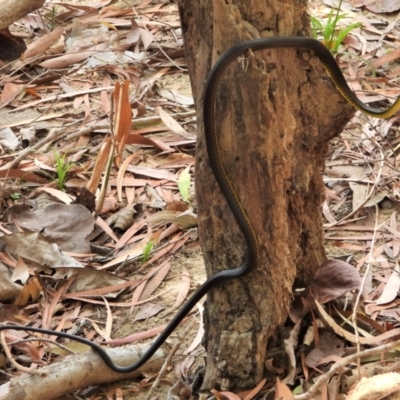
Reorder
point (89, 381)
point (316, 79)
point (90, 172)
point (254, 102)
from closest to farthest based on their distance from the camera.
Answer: point (254, 102) → point (316, 79) → point (89, 381) → point (90, 172)

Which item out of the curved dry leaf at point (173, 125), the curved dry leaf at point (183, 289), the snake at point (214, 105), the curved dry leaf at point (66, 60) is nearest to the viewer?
the snake at point (214, 105)

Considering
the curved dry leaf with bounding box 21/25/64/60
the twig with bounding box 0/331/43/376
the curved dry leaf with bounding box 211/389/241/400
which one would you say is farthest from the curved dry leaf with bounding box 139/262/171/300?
the curved dry leaf with bounding box 21/25/64/60

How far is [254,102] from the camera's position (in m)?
1.93

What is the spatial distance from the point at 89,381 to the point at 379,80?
7.33 feet

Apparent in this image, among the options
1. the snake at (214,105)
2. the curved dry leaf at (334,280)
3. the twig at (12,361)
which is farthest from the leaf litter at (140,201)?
the snake at (214,105)

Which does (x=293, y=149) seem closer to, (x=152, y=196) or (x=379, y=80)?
(x=152, y=196)

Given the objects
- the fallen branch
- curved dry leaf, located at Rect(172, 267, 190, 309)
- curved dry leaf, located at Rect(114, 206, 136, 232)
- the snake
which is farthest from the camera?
curved dry leaf, located at Rect(114, 206, 136, 232)

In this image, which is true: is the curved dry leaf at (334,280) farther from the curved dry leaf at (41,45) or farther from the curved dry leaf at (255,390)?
the curved dry leaf at (41,45)

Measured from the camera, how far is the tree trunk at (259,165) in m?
1.92

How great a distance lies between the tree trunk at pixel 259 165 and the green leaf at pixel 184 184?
1017 mm

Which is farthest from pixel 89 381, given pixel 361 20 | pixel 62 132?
pixel 361 20

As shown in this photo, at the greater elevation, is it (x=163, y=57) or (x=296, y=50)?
(x=296, y=50)

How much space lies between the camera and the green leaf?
128 inches

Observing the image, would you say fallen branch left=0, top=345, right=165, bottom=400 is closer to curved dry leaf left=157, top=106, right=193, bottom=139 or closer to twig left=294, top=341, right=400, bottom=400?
twig left=294, top=341, right=400, bottom=400
